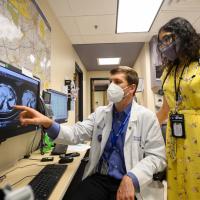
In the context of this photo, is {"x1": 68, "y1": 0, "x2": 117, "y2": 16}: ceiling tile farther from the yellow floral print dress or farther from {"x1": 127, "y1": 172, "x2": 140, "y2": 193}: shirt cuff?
{"x1": 127, "y1": 172, "x2": 140, "y2": 193}: shirt cuff

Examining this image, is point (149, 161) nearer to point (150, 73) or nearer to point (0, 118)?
point (0, 118)

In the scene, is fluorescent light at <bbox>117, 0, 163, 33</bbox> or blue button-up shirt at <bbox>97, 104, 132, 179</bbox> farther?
fluorescent light at <bbox>117, 0, 163, 33</bbox>

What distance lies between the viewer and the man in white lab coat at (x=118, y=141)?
1.14 m

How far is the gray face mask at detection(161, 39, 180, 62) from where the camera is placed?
1.24 m

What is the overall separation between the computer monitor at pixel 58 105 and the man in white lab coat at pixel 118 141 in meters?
0.71

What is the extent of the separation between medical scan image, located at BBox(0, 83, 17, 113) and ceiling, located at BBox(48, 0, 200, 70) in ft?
5.73

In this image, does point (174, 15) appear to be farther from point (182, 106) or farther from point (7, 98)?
point (7, 98)

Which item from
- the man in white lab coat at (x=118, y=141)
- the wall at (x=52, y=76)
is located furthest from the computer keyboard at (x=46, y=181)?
the wall at (x=52, y=76)

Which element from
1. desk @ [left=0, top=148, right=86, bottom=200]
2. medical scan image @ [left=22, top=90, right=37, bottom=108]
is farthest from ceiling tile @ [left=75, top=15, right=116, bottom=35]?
desk @ [left=0, top=148, right=86, bottom=200]

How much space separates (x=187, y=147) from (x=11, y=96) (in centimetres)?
104

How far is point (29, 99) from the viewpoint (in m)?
1.40

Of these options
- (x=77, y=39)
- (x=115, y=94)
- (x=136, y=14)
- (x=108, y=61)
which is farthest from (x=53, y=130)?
(x=108, y=61)

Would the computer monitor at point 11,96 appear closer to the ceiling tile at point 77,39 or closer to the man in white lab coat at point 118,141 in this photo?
the man in white lab coat at point 118,141

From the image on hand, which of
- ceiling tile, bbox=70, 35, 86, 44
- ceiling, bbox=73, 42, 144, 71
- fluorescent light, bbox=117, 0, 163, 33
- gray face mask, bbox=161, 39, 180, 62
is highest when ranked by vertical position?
ceiling, bbox=73, 42, 144, 71
